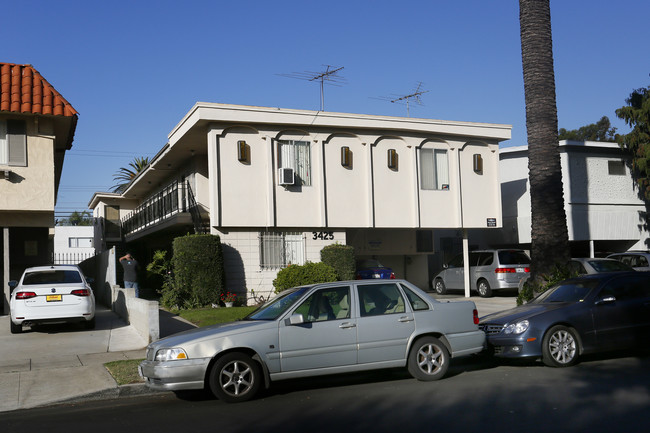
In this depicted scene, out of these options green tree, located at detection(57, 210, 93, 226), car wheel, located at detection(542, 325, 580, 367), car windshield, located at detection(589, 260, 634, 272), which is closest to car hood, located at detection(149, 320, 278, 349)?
car wheel, located at detection(542, 325, 580, 367)

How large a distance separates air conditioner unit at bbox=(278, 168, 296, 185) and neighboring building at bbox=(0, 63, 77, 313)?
6501 millimetres

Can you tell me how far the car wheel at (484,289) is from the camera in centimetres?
2389

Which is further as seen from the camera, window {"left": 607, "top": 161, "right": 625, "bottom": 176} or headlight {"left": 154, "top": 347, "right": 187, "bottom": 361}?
window {"left": 607, "top": 161, "right": 625, "bottom": 176}

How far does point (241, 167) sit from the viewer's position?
70.8 feet

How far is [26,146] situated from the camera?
61.1ft

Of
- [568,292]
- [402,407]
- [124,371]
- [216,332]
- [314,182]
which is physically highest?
[314,182]

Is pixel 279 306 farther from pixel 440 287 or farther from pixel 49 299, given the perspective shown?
pixel 440 287

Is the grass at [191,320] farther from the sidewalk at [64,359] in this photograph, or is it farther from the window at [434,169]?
the window at [434,169]

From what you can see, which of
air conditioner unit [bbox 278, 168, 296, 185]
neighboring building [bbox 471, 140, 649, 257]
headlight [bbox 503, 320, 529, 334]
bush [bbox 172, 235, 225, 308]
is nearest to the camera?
headlight [bbox 503, 320, 529, 334]

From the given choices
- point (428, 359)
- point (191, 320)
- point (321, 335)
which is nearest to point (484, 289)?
→ point (191, 320)

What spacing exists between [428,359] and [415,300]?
33.2 inches

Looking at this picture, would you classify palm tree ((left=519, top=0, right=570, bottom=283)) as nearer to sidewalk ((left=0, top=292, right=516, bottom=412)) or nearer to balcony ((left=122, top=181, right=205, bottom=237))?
sidewalk ((left=0, top=292, right=516, bottom=412))

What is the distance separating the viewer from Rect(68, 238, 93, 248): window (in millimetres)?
54062

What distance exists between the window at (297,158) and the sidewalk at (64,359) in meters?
6.99
